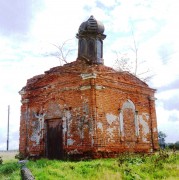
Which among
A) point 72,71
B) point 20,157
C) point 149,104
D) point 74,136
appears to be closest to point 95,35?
point 72,71

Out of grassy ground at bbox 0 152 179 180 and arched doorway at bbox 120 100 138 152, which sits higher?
arched doorway at bbox 120 100 138 152

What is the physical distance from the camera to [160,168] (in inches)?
446

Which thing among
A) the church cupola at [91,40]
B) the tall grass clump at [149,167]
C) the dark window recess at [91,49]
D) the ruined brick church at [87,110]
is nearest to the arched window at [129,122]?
the ruined brick church at [87,110]

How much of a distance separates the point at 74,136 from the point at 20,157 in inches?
166

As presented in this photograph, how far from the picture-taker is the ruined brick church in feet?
42.4

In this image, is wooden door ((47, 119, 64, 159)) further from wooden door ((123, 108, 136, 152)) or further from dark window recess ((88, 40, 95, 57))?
dark window recess ((88, 40, 95, 57))

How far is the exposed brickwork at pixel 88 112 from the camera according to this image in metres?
12.9

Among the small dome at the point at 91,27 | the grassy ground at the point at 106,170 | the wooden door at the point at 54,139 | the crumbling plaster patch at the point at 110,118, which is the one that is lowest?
the grassy ground at the point at 106,170

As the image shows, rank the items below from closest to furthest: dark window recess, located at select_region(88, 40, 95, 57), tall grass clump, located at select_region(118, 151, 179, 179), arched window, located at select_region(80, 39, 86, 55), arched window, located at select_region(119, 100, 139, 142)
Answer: tall grass clump, located at select_region(118, 151, 179, 179)
arched window, located at select_region(119, 100, 139, 142)
dark window recess, located at select_region(88, 40, 95, 57)
arched window, located at select_region(80, 39, 86, 55)

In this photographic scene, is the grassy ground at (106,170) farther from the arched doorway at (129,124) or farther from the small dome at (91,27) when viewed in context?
the small dome at (91,27)

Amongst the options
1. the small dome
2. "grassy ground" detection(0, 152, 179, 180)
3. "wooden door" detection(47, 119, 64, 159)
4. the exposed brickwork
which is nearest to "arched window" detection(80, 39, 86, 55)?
the small dome

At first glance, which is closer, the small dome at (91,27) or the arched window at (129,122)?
the arched window at (129,122)

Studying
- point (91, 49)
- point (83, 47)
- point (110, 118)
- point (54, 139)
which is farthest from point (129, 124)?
point (83, 47)

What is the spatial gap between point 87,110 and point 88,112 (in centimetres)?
11
